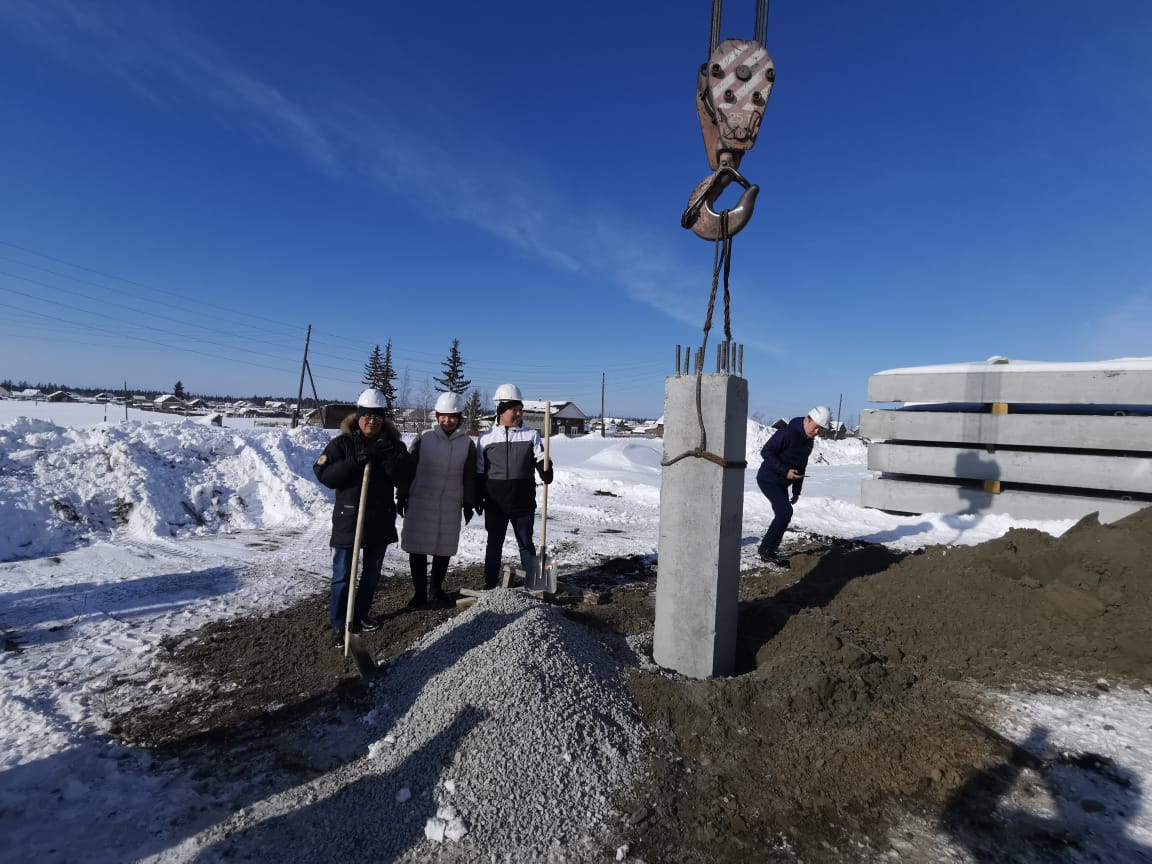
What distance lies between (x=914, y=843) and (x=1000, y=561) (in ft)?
12.4

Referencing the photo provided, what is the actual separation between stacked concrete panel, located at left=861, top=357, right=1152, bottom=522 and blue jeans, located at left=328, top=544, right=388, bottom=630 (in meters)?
9.16

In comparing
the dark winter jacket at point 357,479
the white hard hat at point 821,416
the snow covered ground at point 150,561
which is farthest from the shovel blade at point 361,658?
the white hard hat at point 821,416

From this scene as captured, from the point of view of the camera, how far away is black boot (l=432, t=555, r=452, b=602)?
16.5 feet

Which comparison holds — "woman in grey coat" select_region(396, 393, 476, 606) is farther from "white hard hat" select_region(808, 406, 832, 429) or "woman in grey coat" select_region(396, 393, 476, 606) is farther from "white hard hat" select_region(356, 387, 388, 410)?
"white hard hat" select_region(808, 406, 832, 429)

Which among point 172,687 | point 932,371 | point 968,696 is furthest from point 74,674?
point 932,371

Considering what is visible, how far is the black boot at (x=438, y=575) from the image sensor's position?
5039 mm

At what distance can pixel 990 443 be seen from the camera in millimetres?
9219

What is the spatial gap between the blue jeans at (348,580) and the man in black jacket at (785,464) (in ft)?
14.5

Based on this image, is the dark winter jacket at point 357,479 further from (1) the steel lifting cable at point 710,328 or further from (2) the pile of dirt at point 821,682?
(1) the steel lifting cable at point 710,328

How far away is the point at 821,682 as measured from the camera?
3.24 meters

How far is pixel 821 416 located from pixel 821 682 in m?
4.27

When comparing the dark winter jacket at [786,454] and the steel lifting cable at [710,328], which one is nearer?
the steel lifting cable at [710,328]

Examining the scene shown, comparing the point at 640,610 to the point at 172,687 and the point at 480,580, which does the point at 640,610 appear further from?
the point at 172,687

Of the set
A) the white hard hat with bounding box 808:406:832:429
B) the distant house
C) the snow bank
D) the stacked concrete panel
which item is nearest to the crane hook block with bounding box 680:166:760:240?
the white hard hat with bounding box 808:406:832:429
